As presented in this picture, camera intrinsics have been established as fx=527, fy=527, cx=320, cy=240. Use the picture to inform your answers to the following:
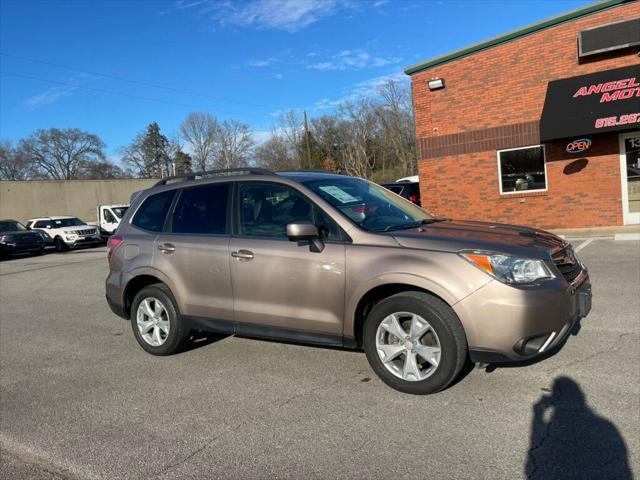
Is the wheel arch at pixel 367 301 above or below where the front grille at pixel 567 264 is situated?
below

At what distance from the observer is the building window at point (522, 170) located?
15.2m

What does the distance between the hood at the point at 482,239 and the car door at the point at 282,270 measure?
2.03 feet

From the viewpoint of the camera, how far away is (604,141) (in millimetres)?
14078

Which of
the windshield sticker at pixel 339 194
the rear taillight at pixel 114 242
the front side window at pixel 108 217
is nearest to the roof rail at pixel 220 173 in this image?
the windshield sticker at pixel 339 194

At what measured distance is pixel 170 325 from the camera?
17.4ft

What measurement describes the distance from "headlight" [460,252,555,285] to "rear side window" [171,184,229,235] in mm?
2377

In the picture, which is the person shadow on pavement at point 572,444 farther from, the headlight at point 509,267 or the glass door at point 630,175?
the glass door at point 630,175

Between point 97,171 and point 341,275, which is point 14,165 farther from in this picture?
point 341,275

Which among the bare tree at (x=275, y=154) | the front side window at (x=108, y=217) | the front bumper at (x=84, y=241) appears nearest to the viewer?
the front bumper at (x=84, y=241)

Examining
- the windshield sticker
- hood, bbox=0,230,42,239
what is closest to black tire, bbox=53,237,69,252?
hood, bbox=0,230,42,239

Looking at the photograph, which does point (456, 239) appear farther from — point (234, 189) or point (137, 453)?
point (137, 453)

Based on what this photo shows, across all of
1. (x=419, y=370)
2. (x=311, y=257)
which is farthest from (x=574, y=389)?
(x=311, y=257)

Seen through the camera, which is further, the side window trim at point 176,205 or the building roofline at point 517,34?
the building roofline at point 517,34

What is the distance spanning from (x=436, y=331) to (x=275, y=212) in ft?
5.91
